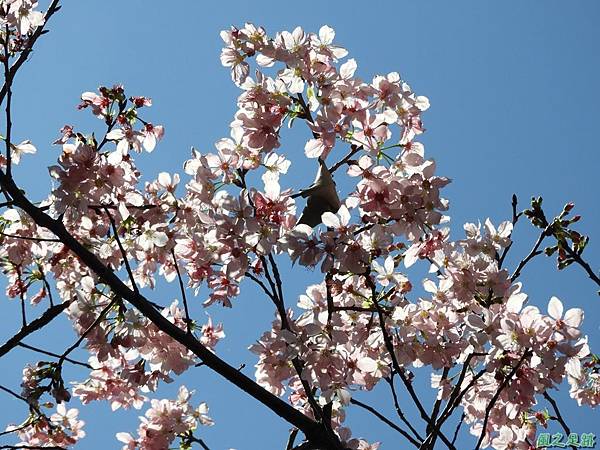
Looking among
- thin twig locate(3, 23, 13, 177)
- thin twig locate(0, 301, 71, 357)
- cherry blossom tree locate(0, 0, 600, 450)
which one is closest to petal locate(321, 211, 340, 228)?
cherry blossom tree locate(0, 0, 600, 450)

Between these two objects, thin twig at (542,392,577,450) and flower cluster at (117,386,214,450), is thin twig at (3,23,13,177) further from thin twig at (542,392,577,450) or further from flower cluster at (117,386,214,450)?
thin twig at (542,392,577,450)

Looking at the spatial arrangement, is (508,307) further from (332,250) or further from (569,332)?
(332,250)

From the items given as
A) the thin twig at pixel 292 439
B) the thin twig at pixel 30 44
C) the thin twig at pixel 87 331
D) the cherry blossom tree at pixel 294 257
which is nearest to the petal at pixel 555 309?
the cherry blossom tree at pixel 294 257

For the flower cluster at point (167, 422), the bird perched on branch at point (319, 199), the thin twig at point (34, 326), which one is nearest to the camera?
the bird perched on branch at point (319, 199)

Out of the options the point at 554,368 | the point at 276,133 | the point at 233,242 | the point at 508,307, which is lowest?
the point at 554,368

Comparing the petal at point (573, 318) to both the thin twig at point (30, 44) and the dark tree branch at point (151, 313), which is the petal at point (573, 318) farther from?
the thin twig at point (30, 44)

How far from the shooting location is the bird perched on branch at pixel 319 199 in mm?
3035

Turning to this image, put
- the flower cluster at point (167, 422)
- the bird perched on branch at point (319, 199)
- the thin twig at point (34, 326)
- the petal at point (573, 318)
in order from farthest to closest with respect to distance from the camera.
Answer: the flower cluster at point (167, 422) < the thin twig at point (34, 326) < the bird perched on branch at point (319, 199) < the petal at point (573, 318)

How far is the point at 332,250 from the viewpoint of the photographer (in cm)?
283

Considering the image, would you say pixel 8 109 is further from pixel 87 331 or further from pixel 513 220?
pixel 513 220

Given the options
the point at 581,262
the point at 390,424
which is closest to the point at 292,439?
the point at 390,424

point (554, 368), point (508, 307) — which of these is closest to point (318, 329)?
point (508, 307)

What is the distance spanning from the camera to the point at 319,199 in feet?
10.1

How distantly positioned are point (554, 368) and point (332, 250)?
1023mm
